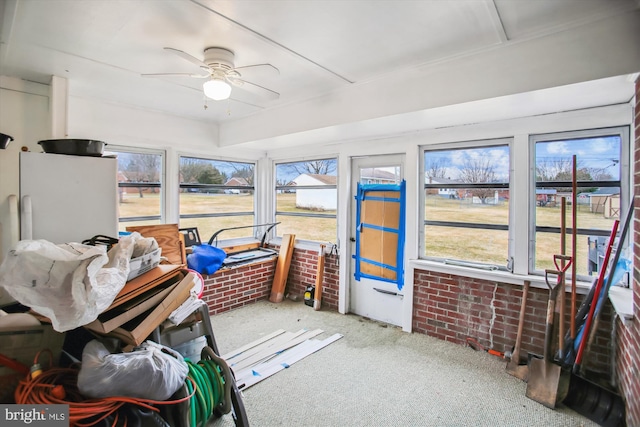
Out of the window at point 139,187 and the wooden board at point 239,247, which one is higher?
the window at point 139,187

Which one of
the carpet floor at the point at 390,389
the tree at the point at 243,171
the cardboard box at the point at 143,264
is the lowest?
the carpet floor at the point at 390,389

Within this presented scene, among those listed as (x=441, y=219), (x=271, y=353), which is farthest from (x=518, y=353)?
(x=271, y=353)

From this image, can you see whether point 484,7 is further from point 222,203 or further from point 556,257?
point 222,203

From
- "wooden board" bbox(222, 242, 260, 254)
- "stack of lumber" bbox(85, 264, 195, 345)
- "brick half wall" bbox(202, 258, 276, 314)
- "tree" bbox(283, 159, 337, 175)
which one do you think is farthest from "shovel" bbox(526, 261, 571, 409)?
"wooden board" bbox(222, 242, 260, 254)

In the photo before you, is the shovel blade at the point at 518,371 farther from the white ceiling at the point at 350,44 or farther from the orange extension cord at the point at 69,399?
the orange extension cord at the point at 69,399

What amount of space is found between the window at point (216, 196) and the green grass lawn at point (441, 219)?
1cm

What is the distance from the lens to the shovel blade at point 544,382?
90.5 inches

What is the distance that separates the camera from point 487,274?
3.01m

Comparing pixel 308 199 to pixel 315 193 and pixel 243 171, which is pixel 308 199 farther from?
pixel 243 171

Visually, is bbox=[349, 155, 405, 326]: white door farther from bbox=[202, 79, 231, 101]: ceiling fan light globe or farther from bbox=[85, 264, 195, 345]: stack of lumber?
bbox=[85, 264, 195, 345]: stack of lumber

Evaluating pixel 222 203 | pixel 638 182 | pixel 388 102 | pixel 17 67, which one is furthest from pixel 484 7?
pixel 222 203

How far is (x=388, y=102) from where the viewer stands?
267 centimetres

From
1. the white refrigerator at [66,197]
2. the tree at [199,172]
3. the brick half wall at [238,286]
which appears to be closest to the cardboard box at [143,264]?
the white refrigerator at [66,197]

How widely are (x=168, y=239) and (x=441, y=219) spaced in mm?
3022
